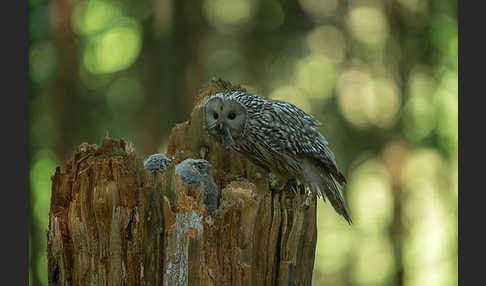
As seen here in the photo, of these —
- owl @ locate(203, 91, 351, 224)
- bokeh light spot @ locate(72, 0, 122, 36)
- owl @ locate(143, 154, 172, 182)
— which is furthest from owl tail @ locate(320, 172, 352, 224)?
bokeh light spot @ locate(72, 0, 122, 36)

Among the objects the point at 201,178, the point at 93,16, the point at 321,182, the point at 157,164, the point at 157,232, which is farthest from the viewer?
the point at 93,16

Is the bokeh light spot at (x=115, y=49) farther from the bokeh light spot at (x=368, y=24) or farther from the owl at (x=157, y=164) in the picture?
the bokeh light spot at (x=368, y=24)

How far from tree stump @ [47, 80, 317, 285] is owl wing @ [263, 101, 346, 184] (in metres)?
0.52

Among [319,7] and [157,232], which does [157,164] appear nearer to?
[157,232]

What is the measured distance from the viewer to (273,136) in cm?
212

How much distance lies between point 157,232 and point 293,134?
82cm

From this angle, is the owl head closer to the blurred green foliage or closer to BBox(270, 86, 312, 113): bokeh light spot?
the blurred green foliage

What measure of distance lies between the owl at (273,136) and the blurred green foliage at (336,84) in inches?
42.5

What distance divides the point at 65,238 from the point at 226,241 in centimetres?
54

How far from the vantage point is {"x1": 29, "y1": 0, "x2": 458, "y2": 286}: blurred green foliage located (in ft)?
10.3

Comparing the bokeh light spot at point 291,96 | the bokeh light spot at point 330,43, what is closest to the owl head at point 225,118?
the bokeh light spot at point 291,96

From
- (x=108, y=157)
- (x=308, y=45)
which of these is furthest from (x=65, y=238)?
(x=308, y=45)

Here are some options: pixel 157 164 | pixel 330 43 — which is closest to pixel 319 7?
pixel 330 43

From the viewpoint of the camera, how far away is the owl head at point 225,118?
2.06 m
